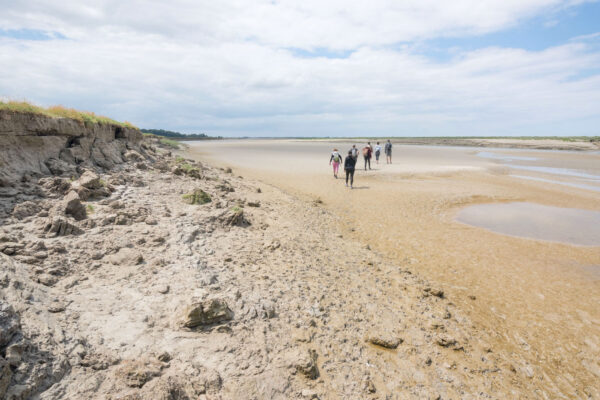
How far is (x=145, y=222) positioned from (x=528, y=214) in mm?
15688

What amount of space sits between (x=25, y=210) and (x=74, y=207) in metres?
0.77

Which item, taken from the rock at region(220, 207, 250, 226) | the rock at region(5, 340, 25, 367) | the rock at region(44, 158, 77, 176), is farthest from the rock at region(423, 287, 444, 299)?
the rock at region(44, 158, 77, 176)

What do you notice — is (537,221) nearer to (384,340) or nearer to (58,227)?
(384,340)

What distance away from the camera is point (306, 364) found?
402 centimetres

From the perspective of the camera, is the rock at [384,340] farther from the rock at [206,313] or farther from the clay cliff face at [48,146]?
the clay cliff face at [48,146]

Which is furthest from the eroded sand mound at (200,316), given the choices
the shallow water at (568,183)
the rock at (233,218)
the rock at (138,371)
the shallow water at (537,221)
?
the shallow water at (568,183)

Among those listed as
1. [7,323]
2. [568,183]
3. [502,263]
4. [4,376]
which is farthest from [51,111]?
[568,183]

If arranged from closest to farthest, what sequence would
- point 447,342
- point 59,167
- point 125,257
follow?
point 447,342 → point 125,257 → point 59,167

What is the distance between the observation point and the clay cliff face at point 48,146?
690cm

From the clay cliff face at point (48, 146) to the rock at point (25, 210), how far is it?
862mm

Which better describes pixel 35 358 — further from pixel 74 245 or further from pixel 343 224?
pixel 343 224

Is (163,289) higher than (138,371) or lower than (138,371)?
higher

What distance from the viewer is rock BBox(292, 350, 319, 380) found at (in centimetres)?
395

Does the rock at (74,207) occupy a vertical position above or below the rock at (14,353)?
above
